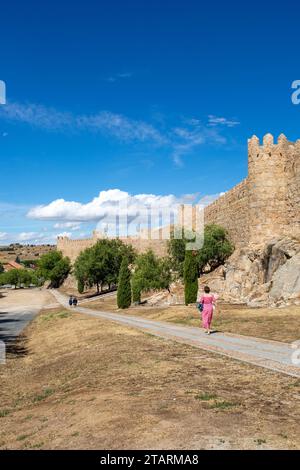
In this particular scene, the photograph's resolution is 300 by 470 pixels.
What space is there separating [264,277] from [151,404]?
2508 centimetres

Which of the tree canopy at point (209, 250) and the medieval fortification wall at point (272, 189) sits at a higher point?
the medieval fortification wall at point (272, 189)

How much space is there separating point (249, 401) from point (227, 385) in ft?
4.02

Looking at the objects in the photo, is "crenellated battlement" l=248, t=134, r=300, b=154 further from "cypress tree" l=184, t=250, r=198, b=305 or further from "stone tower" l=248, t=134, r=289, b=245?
"cypress tree" l=184, t=250, r=198, b=305

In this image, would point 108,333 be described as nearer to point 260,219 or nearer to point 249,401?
point 249,401

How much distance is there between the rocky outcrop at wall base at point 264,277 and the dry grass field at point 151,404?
13.2 metres

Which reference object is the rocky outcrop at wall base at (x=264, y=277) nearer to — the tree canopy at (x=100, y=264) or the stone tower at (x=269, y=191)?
the stone tower at (x=269, y=191)

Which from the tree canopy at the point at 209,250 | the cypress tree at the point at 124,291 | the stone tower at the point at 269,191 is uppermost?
the stone tower at the point at 269,191

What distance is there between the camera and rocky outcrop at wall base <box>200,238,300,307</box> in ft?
88.7

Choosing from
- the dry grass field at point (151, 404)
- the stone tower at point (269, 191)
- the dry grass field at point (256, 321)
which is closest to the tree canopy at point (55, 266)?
the stone tower at point (269, 191)

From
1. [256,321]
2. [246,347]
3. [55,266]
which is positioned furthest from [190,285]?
[55,266]

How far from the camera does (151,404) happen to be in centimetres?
852

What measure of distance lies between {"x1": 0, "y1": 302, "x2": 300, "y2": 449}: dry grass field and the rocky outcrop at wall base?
43.2 ft

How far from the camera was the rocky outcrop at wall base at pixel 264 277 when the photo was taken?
27047 millimetres

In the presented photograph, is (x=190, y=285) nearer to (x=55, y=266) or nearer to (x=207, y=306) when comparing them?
(x=207, y=306)
